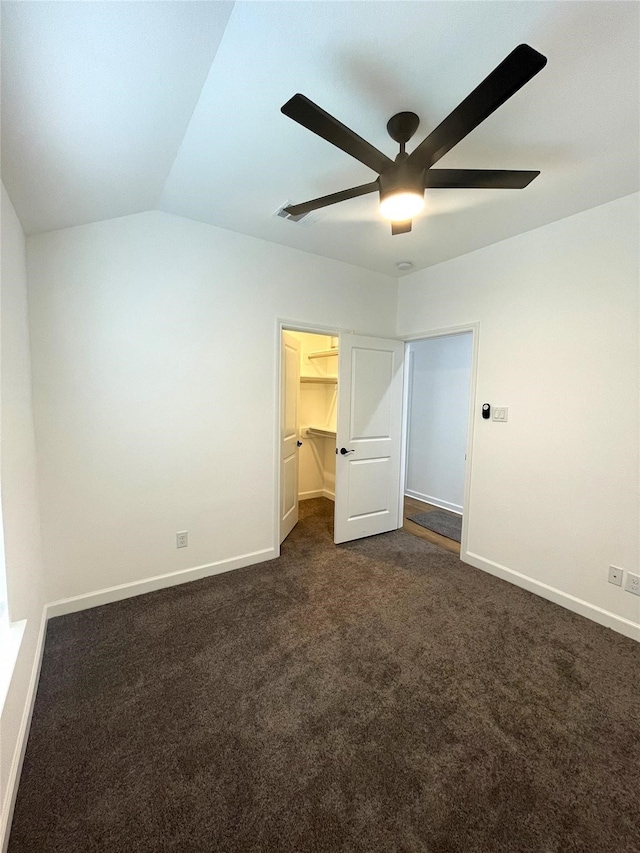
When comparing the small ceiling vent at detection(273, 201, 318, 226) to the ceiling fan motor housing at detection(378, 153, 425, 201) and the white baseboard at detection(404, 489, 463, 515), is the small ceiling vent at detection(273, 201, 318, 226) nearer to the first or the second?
the ceiling fan motor housing at detection(378, 153, 425, 201)

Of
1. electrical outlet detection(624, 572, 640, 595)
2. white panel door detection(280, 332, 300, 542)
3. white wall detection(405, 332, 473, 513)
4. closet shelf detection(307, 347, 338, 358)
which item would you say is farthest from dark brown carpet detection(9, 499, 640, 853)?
closet shelf detection(307, 347, 338, 358)

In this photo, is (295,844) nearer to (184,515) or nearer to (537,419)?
(184,515)

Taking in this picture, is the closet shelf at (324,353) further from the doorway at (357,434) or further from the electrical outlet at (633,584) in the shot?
the electrical outlet at (633,584)

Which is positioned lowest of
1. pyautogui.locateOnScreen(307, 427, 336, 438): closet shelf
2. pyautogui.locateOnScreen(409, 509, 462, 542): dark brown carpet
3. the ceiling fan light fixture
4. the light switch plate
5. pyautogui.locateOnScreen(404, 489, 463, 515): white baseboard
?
pyautogui.locateOnScreen(409, 509, 462, 542): dark brown carpet

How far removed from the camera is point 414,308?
3594mm

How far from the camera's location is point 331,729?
155 centimetres

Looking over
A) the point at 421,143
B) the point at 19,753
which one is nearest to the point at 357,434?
the point at 421,143

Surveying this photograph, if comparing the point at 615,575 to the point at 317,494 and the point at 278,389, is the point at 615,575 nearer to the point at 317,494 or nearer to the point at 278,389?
the point at 278,389

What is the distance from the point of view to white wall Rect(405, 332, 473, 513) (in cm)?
446

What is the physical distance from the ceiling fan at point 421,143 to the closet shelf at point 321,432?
3.04 metres

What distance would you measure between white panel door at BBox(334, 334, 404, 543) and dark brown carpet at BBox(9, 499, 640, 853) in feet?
3.55

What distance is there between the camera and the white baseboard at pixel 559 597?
7.26 feet

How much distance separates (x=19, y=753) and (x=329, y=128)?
262 cm

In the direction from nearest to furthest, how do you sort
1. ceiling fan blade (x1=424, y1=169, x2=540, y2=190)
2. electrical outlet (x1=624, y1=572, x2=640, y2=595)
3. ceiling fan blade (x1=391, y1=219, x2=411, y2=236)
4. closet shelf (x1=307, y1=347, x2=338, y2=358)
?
1. ceiling fan blade (x1=424, y1=169, x2=540, y2=190)
2. ceiling fan blade (x1=391, y1=219, x2=411, y2=236)
3. electrical outlet (x1=624, y1=572, x2=640, y2=595)
4. closet shelf (x1=307, y1=347, x2=338, y2=358)
